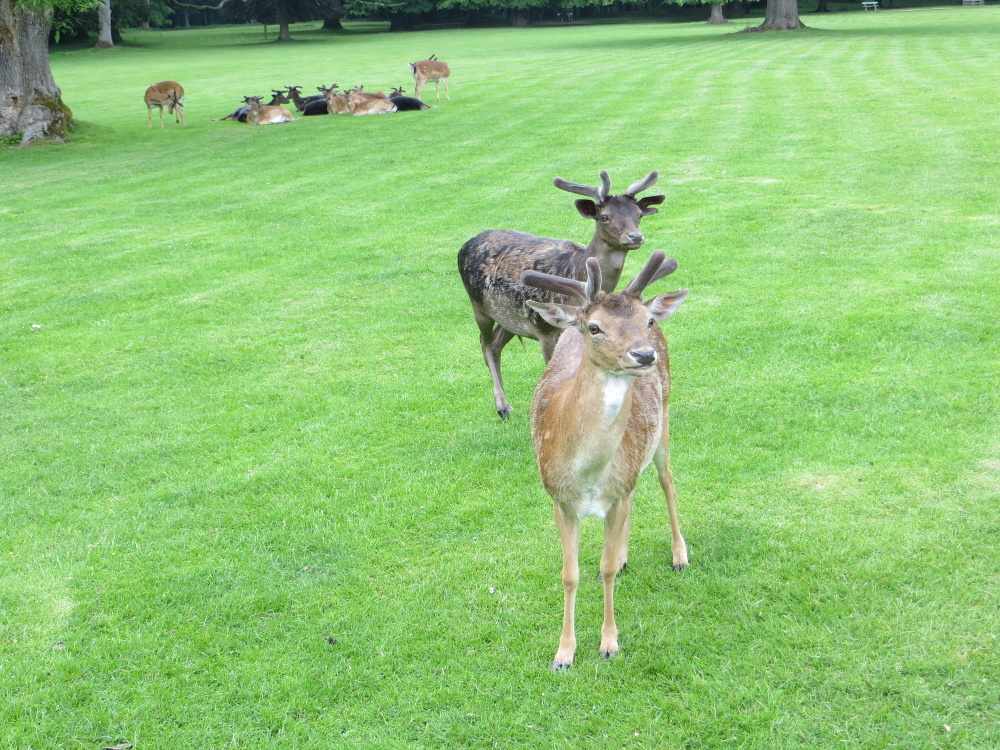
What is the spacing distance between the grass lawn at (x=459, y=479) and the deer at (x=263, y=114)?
9.86 meters

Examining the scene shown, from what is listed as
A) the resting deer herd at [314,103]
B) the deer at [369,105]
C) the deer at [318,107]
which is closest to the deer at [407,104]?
the resting deer herd at [314,103]

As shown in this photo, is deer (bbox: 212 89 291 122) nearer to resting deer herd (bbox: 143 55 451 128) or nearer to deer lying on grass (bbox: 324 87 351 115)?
resting deer herd (bbox: 143 55 451 128)

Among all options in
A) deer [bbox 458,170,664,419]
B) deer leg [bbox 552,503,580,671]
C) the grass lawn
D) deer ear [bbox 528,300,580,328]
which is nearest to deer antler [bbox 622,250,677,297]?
deer ear [bbox 528,300,580,328]

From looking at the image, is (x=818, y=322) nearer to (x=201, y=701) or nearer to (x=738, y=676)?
(x=738, y=676)

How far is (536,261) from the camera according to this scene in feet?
25.7

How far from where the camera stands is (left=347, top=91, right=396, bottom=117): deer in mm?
27641

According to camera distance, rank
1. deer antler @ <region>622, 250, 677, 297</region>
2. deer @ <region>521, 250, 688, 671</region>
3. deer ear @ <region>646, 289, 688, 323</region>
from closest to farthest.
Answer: deer @ <region>521, 250, 688, 671</region> → deer antler @ <region>622, 250, 677, 297</region> → deer ear @ <region>646, 289, 688, 323</region>

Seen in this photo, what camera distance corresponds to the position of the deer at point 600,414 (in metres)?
4.49

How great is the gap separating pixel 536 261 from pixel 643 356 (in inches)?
146

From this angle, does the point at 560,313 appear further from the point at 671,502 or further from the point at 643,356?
the point at 671,502

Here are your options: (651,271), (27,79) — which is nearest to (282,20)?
(27,79)

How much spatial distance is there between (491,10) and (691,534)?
259 feet

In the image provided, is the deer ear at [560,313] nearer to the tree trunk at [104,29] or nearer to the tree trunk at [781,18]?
the tree trunk at [781,18]

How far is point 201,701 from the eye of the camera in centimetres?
494
